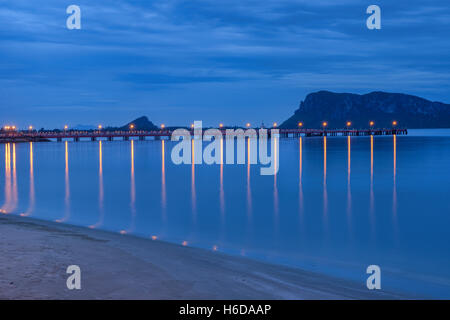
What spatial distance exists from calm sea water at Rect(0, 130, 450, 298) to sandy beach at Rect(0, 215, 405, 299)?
1.49 m

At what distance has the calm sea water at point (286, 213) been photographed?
9.52 m

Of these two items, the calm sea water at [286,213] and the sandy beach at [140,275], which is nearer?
the sandy beach at [140,275]

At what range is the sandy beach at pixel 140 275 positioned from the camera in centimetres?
543

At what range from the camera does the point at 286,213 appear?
51.6ft

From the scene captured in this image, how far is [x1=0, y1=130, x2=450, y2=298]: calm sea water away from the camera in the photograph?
31.2ft

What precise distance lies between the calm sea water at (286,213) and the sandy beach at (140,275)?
1.49 metres

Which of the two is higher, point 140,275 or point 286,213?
point 140,275

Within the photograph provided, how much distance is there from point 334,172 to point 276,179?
6.19 metres

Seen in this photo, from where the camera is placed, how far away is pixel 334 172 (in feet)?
103

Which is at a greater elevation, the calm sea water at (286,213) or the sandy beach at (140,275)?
the sandy beach at (140,275)

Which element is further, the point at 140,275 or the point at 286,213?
the point at 286,213

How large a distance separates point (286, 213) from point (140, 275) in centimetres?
1014
